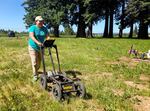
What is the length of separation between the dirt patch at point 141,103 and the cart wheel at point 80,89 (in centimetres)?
131

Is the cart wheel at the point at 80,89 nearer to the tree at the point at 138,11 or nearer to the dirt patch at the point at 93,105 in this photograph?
the dirt patch at the point at 93,105

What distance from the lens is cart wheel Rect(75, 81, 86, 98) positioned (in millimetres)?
9164

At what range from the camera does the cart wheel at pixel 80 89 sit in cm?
916

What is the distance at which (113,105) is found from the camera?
8.99m

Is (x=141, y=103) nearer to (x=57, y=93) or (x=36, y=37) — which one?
(x=57, y=93)

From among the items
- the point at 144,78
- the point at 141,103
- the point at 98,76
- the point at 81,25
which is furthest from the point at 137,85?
the point at 81,25

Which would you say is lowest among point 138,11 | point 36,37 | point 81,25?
point 81,25

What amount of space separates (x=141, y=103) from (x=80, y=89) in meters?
1.64

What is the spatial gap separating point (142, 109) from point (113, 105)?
0.71m

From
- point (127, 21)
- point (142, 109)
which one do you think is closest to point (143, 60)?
point (142, 109)

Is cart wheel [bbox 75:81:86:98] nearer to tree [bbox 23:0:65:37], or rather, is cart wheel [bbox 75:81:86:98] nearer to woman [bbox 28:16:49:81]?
woman [bbox 28:16:49:81]

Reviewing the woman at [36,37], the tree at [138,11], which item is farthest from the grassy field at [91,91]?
the tree at [138,11]

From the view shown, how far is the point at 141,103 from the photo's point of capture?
947cm

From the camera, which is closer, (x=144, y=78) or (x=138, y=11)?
(x=144, y=78)
